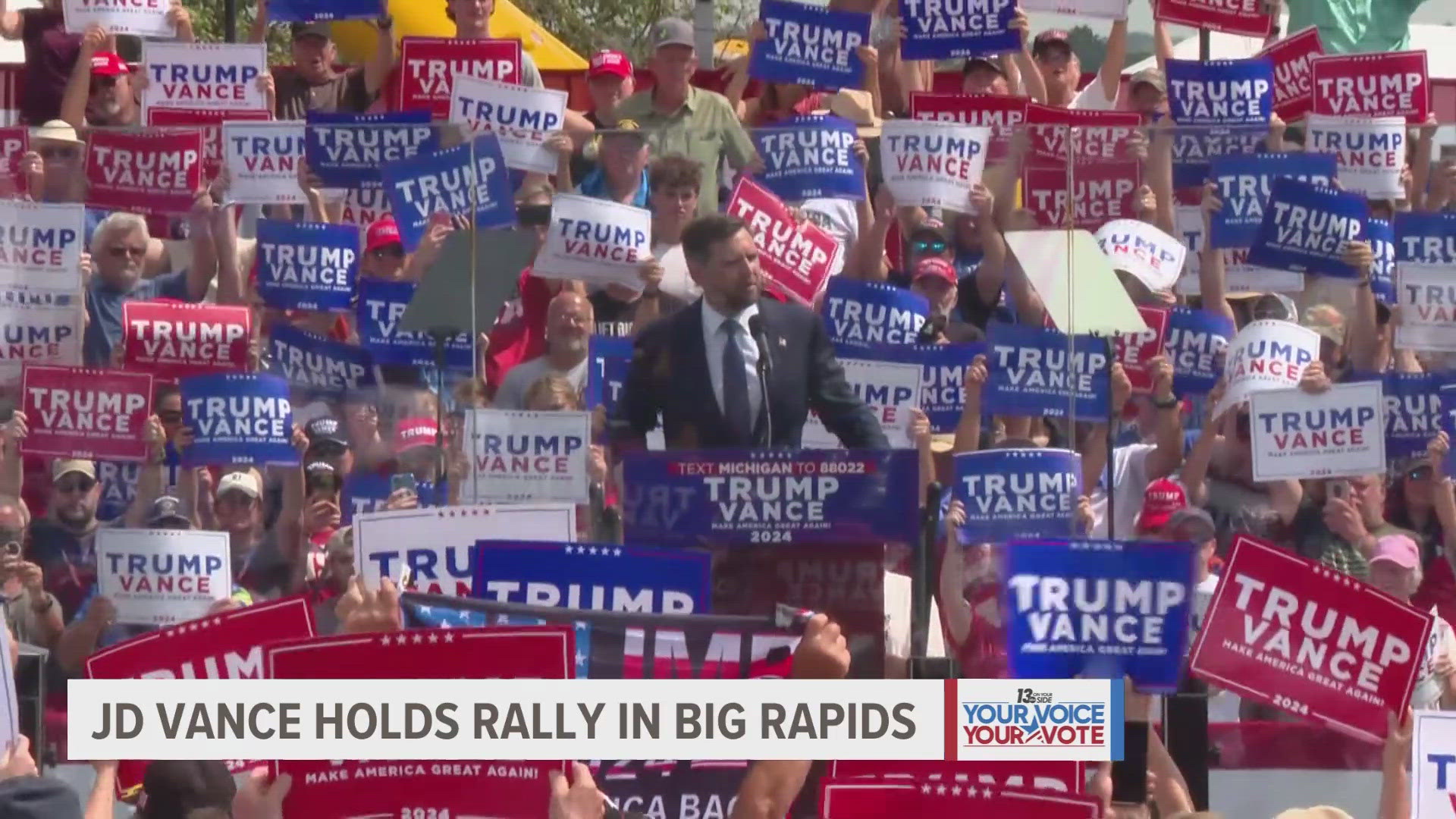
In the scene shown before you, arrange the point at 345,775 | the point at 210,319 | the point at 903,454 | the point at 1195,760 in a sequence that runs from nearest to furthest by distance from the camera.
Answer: the point at 345,775, the point at 1195,760, the point at 903,454, the point at 210,319

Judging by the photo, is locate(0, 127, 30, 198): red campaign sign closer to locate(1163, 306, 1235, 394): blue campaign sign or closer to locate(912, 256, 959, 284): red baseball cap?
locate(912, 256, 959, 284): red baseball cap

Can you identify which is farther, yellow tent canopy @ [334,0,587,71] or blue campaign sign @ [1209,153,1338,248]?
yellow tent canopy @ [334,0,587,71]

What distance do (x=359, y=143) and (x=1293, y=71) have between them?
4.51 metres

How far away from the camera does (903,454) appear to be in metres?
9.51

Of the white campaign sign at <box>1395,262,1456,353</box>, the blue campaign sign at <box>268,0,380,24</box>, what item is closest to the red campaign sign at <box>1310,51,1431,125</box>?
the white campaign sign at <box>1395,262,1456,353</box>

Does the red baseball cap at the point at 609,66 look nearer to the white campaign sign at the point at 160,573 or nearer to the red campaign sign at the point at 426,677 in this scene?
the white campaign sign at the point at 160,573

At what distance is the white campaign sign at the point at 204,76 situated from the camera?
13281 mm

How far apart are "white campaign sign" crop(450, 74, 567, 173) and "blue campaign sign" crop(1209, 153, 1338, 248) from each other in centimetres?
247

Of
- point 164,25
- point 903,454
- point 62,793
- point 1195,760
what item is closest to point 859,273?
point 903,454

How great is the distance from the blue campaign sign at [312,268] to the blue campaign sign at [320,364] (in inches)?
10.1

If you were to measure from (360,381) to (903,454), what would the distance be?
238 cm

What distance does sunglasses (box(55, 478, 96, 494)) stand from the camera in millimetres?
11008

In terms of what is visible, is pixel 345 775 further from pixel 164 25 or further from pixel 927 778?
pixel 164 25

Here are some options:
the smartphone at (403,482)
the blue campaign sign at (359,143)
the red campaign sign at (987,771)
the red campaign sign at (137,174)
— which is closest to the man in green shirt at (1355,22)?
the blue campaign sign at (359,143)
